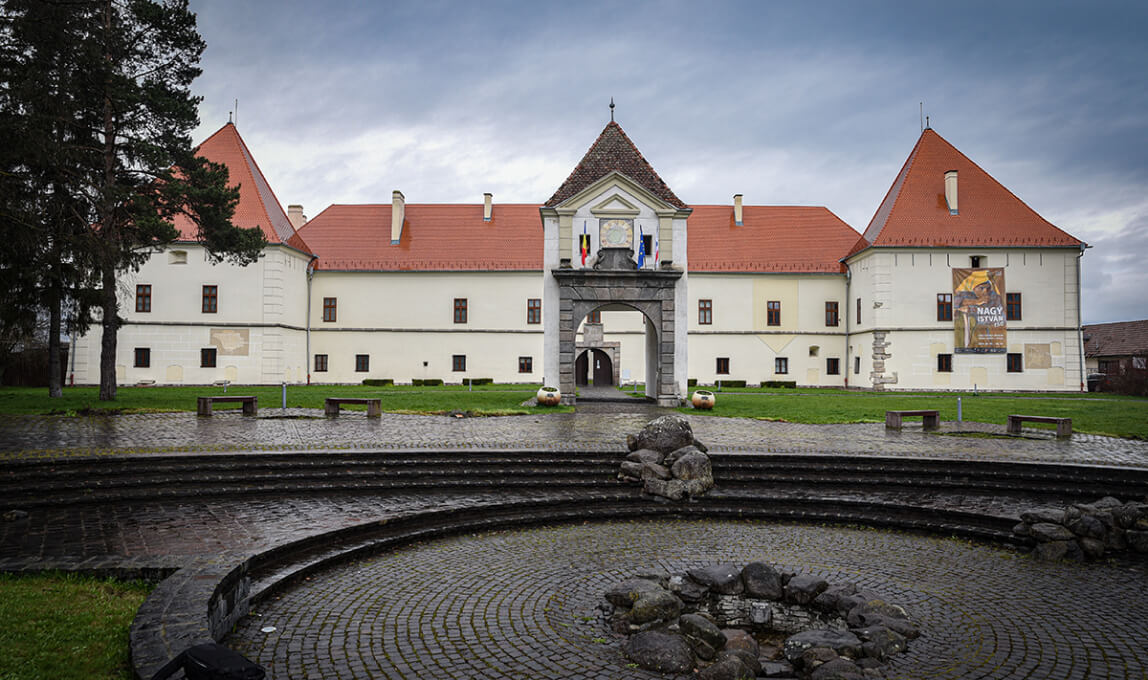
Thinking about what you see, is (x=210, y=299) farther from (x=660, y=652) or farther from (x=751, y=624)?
(x=660, y=652)

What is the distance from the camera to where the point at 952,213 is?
4059 centimetres

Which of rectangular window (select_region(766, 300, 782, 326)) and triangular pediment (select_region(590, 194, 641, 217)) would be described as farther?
rectangular window (select_region(766, 300, 782, 326))

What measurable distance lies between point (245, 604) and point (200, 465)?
227 inches

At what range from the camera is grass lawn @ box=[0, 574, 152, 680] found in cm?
455

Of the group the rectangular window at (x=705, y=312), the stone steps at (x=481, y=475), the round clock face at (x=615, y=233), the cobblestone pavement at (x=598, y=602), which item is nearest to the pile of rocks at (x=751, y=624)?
the cobblestone pavement at (x=598, y=602)

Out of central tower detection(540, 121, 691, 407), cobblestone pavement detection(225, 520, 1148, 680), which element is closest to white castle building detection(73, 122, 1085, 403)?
central tower detection(540, 121, 691, 407)

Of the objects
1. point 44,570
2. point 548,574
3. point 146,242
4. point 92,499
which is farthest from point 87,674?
point 146,242

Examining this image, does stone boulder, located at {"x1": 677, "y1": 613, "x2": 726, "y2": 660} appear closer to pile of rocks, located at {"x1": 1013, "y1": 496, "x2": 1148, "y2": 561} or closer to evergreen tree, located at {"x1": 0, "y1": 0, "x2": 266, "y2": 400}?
pile of rocks, located at {"x1": 1013, "y1": 496, "x2": 1148, "y2": 561}

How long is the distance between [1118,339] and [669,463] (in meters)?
58.8

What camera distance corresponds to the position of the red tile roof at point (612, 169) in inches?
1029

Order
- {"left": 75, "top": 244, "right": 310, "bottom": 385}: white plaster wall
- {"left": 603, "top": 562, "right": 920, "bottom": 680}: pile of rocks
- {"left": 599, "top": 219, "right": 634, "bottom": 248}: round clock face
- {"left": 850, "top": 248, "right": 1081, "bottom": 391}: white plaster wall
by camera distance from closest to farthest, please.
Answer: {"left": 603, "top": 562, "right": 920, "bottom": 680}: pile of rocks < {"left": 599, "top": 219, "right": 634, "bottom": 248}: round clock face < {"left": 75, "top": 244, "right": 310, "bottom": 385}: white plaster wall < {"left": 850, "top": 248, "right": 1081, "bottom": 391}: white plaster wall

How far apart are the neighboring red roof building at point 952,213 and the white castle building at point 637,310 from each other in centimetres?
10

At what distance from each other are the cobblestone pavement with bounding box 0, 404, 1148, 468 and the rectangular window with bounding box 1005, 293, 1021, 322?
2517 centimetres

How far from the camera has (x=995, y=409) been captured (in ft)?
80.2
